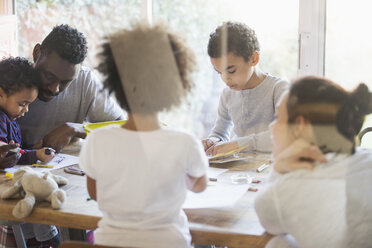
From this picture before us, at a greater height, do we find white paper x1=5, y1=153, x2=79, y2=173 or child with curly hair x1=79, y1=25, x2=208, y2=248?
child with curly hair x1=79, y1=25, x2=208, y2=248

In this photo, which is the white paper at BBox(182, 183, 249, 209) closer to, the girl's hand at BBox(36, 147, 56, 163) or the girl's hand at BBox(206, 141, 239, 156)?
the girl's hand at BBox(206, 141, 239, 156)

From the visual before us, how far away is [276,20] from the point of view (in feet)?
8.25

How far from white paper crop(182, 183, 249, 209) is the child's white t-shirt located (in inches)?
6.8

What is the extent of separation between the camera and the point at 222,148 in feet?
5.49

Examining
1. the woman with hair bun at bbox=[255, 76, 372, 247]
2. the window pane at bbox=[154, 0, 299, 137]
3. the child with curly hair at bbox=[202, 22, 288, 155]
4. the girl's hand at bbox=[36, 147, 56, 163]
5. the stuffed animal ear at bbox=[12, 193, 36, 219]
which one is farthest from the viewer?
the window pane at bbox=[154, 0, 299, 137]

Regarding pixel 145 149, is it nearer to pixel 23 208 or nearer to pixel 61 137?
pixel 23 208

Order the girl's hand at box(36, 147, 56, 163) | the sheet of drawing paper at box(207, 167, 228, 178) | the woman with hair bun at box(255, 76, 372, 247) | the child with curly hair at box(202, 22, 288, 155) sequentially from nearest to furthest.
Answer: the woman with hair bun at box(255, 76, 372, 247)
the sheet of drawing paper at box(207, 167, 228, 178)
the girl's hand at box(36, 147, 56, 163)
the child with curly hair at box(202, 22, 288, 155)

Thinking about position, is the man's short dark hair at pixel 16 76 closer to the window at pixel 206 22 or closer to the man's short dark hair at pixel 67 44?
the man's short dark hair at pixel 67 44

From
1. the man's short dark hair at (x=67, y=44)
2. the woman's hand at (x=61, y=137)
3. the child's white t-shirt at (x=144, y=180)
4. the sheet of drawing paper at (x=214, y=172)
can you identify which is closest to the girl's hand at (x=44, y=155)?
the woman's hand at (x=61, y=137)

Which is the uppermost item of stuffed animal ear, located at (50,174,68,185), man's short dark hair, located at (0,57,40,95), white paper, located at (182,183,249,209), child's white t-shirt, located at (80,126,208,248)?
man's short dark hair, located at (0,57,40,95)

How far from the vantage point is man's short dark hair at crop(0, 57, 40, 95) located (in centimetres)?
166

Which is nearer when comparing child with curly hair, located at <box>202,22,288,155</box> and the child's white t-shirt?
the child's white t-shirt

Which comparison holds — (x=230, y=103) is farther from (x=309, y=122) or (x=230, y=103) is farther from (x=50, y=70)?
(x=309, y=122)

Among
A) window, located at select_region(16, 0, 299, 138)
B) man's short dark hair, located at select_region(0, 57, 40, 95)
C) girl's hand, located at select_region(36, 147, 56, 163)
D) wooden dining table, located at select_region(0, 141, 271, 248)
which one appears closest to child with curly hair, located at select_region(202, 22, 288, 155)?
window, located at select_region(16, 0, 299, 138)
